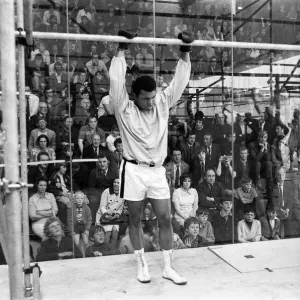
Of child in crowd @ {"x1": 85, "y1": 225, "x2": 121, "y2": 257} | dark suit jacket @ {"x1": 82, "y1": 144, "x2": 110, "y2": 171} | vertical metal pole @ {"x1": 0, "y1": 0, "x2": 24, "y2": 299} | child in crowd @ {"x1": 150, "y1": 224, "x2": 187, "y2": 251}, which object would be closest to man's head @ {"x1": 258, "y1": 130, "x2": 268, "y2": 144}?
child in crowd @ {"x1": 150, "y1": 224, "x2": 187, "y2": 251}

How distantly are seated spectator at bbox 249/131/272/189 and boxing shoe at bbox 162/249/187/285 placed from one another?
2.69 meters

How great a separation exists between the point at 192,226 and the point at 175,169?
69cm

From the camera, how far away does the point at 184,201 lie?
14.6 feet

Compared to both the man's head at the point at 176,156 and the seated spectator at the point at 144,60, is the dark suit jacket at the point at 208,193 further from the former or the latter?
the seated spectator at the point at 144,60

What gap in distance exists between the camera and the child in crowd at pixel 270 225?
4766 millimetres

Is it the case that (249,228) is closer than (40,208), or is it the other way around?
(40,208)

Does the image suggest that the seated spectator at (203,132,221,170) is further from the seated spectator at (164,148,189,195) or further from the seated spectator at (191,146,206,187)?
the seated spectator at (164,148,189,195)

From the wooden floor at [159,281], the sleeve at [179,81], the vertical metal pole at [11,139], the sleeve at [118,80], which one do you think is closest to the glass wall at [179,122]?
the sleeve at [179,81]

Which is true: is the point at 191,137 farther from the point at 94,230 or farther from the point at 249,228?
the point at 94,230

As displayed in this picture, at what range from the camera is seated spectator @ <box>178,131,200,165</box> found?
450 centimetres

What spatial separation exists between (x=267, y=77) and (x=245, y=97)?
461mm

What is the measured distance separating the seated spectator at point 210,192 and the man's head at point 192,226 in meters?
0.18

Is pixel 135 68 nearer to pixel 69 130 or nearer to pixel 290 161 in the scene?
pixel 69 130

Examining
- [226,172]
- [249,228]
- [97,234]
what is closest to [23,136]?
[97,234]
